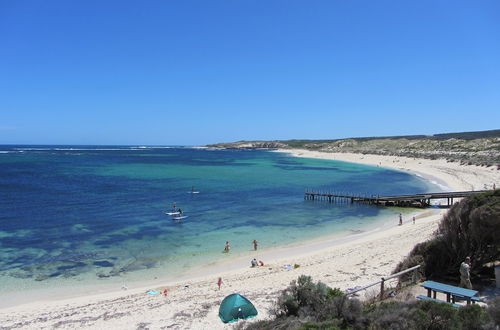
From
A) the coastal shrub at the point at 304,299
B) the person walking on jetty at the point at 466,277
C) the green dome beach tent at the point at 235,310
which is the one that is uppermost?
the person walking on jetty at the point at 466,277

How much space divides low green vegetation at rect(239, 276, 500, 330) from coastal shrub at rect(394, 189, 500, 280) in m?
3.84

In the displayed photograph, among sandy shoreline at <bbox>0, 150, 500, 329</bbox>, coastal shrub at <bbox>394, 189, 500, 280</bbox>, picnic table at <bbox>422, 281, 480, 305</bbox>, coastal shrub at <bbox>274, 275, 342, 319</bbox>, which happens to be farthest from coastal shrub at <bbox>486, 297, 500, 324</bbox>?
sandy shoreline at <bbox>0, 150, 500, 329</bbox>

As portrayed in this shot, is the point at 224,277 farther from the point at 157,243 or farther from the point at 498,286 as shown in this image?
the point at 498,286

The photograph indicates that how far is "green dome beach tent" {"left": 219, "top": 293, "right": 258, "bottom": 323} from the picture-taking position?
11578 millimetres

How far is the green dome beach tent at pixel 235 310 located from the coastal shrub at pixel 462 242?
5589 millimetres

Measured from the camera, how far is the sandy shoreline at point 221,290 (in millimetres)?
12336

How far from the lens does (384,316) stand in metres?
7.41

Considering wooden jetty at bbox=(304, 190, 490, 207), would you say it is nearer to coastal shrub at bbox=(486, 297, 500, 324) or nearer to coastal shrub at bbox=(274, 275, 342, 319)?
coastal shrub at bbox=(274, 275, 342, 319)

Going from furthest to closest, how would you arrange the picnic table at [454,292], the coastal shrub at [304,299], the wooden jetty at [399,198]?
the wooden jetty at [399,198], the coastal shrub at [304,299], the picnic table at [454,292]

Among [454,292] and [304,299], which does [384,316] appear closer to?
[304,299]

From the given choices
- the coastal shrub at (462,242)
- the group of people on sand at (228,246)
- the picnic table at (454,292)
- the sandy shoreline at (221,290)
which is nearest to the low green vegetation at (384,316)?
the picnic table at (454,292)

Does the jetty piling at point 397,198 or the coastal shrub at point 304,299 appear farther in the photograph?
the jetty piling at point 397,198

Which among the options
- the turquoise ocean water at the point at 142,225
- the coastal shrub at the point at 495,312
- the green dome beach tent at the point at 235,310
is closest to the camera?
the coastal shrub at the point at 495,312

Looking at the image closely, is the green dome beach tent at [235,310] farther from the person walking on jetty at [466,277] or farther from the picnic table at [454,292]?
the person walking on jetty at [466,277]
